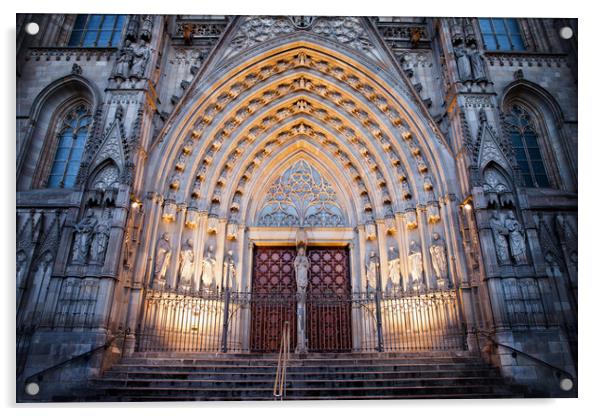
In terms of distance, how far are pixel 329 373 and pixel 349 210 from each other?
5759 mm

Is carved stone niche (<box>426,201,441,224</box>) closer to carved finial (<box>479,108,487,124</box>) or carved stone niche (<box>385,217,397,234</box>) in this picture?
carved stone niche (<box>385,217,397,234</box>)

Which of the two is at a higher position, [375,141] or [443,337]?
[375,141]

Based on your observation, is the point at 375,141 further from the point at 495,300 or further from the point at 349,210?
the point at 495,300

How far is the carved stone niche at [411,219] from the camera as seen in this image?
949 centimetres

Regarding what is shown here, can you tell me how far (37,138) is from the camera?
9.52 meters

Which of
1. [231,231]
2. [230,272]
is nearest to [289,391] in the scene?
[230,272]

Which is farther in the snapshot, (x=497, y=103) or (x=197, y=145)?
(x=197, y=145)

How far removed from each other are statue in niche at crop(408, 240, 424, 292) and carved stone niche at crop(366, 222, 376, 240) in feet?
3.85

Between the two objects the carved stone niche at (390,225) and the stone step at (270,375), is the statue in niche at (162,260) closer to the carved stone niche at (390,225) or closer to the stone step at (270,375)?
the stone step at (270,375)

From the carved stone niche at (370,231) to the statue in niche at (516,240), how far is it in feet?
11.0

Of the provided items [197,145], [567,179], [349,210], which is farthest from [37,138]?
[567,179]

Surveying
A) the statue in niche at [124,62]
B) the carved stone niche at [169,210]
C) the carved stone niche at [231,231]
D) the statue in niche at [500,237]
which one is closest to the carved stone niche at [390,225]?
the statue in niche at [500,237]

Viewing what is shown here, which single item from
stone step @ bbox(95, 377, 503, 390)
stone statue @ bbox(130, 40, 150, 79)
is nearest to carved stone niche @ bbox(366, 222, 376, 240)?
stone step @ bbox(95, 377, 503, 390)
